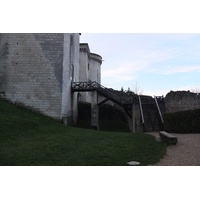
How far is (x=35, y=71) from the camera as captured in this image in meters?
16.0

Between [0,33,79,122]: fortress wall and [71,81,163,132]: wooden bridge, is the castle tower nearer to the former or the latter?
[71,81,163,132]: wooden bridge

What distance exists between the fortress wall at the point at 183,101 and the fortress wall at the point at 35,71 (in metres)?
9.36

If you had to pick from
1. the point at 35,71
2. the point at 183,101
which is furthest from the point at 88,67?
the point at 183,101

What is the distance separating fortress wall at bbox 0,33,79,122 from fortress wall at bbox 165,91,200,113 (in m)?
9.36

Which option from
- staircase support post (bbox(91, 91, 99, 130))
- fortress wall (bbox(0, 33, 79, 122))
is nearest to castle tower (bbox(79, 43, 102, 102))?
staircase support post (bbox(91, 91, 99, 130))

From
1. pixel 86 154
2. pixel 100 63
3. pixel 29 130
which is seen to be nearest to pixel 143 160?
pixel 86 154

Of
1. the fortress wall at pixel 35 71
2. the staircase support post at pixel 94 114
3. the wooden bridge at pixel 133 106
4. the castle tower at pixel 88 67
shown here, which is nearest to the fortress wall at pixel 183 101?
the wooden bridge at pixel 133 106

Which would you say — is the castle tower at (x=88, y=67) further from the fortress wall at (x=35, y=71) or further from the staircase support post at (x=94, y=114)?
the fortress wall at (x=35, y=71)

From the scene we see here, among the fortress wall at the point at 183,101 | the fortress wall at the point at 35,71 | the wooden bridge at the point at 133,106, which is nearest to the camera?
the fortress wall at the point at 35,71

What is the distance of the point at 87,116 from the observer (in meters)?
22.3

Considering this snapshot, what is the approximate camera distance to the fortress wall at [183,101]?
53.2 feet

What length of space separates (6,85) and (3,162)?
479 inches

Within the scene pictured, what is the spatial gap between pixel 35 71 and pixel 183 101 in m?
12.6

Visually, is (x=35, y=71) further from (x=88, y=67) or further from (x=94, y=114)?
(x=88, y=67)
